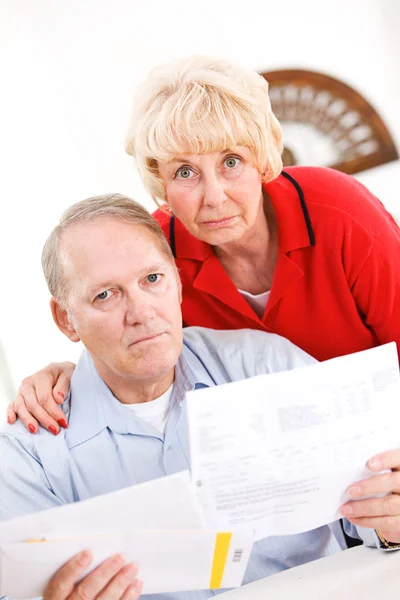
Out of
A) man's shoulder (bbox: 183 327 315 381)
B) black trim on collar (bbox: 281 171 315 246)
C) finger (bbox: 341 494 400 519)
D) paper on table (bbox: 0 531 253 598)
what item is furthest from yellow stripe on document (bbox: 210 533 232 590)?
black trim on collar (bbox: 281 171 315 246)

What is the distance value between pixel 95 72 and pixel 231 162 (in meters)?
2.82

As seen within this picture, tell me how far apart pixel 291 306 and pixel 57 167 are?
2.81m

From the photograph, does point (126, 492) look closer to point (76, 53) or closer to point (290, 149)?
point (290, 149)

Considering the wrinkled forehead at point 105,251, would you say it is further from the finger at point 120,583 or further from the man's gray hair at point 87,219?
the finger at point 120,583

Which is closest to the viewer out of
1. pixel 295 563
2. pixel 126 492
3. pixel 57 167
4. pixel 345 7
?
pixel 126 492

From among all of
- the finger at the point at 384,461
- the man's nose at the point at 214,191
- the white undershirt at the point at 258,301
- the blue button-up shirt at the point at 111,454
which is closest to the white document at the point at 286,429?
the finger at the point at 384,461

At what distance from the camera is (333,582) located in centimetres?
111

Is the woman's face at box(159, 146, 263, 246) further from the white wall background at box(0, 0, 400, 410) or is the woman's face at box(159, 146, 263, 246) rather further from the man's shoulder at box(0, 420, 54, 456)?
the white wall background at box(0, 0, 400, 410)

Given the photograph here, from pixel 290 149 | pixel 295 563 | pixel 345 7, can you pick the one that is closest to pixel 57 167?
pixel 290 149

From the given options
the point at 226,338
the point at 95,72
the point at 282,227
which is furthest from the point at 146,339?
the point at 95,72

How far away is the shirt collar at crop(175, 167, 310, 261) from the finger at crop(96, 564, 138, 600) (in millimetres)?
880

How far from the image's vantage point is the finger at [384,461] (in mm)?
1073

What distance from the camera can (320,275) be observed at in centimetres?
166

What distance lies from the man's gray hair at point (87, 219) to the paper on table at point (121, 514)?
23.5 inches
